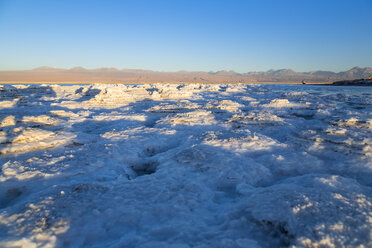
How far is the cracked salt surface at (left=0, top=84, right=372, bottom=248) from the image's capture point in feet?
9.16

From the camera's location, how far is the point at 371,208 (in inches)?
121

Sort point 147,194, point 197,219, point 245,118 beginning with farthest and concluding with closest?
point 245,118
point 147,194
point 197,219

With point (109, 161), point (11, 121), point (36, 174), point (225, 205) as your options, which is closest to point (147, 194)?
point (225, 205)

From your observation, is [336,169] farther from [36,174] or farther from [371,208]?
[36,174]

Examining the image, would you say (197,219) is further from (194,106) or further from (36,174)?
(194,106)

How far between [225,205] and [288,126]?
7334mm

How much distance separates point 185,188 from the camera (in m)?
4.21

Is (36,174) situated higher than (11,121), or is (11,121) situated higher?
(11,121)

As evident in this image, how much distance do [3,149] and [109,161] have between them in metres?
3.46

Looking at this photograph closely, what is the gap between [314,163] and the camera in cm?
561

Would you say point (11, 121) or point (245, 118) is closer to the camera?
point (11, 121)

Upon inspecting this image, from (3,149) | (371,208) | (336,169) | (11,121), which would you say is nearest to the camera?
(371,208)

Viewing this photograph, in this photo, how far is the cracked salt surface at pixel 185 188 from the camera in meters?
Answer: 2.79

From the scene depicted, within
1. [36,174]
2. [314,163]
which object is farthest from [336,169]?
[36,174]
